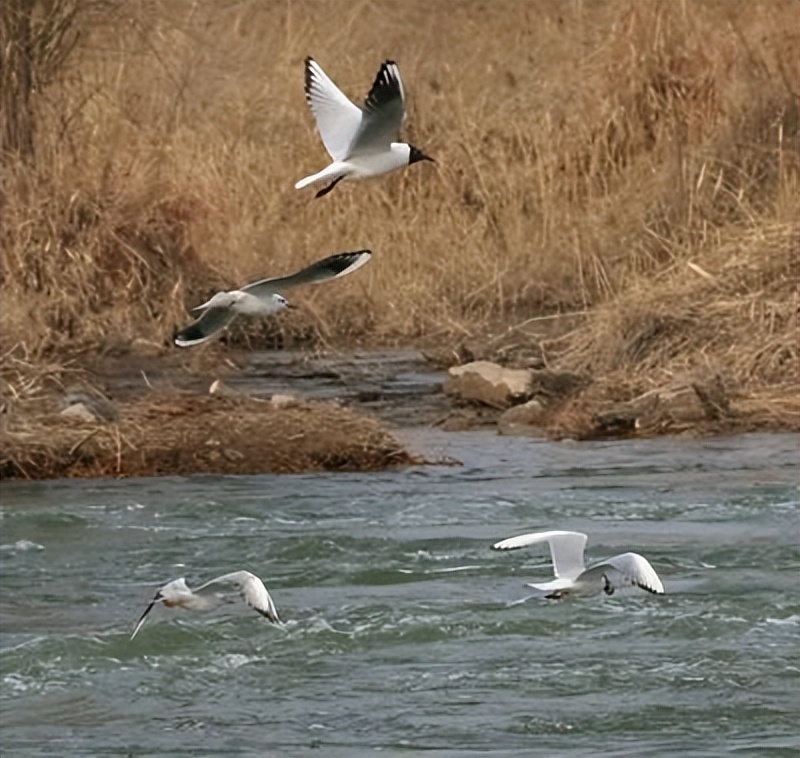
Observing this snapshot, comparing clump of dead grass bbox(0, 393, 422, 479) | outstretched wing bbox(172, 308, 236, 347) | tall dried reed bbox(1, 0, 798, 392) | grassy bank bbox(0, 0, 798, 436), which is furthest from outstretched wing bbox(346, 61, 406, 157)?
tall dried reed bbox(1, 0, 798, 392)

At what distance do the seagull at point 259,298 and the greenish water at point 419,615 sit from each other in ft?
4.80

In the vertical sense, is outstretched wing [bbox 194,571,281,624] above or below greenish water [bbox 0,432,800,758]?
above

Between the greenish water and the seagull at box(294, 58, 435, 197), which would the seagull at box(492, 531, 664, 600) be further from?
the seagull at box(294, 58, 435, 197)

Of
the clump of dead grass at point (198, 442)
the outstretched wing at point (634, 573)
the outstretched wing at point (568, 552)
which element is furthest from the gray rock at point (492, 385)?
the outstretched wing at point (634, 573)

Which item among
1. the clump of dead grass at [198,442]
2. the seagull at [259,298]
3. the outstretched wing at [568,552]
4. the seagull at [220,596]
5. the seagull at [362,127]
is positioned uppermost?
the seagull at [362,127]

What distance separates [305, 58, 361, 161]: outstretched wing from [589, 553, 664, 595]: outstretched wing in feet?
5.25

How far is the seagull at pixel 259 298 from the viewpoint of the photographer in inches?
343

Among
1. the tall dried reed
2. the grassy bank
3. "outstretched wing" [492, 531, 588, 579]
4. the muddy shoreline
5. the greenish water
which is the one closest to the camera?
"outstretched wing" [492, 531, 588, 579]

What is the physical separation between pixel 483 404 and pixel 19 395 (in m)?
3.21

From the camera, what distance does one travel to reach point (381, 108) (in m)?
8.92

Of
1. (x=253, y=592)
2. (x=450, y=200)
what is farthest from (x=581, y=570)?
(x=450, y=200)

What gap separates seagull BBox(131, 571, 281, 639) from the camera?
868cm

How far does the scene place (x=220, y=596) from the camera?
9.27 metres

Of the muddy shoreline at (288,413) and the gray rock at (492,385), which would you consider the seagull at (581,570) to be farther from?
the gray rock at (492,385)
